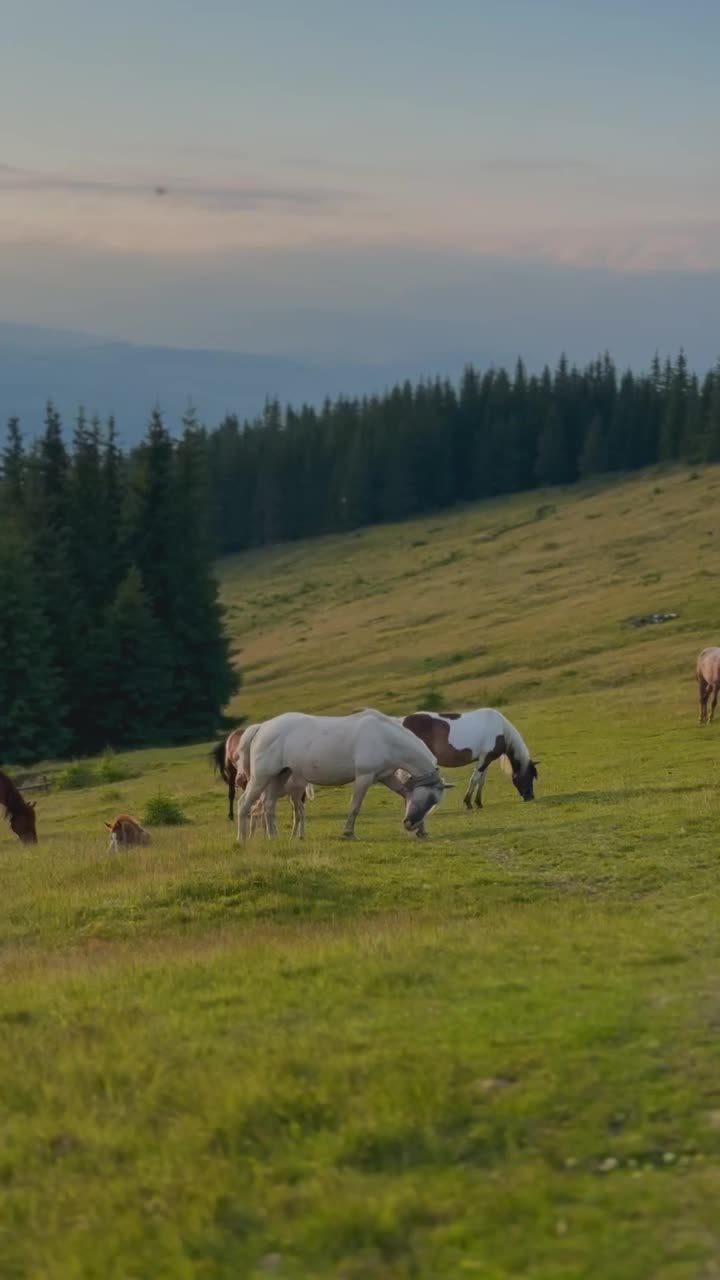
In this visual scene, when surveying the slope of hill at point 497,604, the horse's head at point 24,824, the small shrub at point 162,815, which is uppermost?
the horse's head at point 24,824

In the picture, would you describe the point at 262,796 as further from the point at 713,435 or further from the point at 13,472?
the point at 713,435

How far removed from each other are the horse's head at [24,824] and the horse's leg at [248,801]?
291 inches

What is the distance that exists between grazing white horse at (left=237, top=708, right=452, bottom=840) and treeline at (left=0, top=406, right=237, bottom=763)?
122ft

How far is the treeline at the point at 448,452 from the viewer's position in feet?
488

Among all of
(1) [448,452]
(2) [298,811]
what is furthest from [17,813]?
(1) [448,452]

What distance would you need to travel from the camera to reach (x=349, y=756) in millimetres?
21984

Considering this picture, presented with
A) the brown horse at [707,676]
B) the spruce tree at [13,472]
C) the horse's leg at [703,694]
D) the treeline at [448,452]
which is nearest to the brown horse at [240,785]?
the horse's leg at [703,694]

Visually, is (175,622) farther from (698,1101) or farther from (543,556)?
(698,1101)

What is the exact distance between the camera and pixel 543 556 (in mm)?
101625

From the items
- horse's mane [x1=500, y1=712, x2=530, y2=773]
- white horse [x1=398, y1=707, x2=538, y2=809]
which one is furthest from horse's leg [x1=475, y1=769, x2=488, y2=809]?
horse's mane [x1=500, y1=712, x2=530, y2=773]

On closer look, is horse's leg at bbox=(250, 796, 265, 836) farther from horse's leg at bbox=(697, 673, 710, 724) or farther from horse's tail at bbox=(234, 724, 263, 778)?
horse's leg at bbox=(697, 673, 710, 724)

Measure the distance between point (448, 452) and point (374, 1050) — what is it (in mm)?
147352

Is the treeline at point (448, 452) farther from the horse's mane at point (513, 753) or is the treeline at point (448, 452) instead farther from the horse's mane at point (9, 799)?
the horse's mane at point (9, 799)

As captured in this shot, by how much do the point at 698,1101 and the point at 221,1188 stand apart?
295 cm
